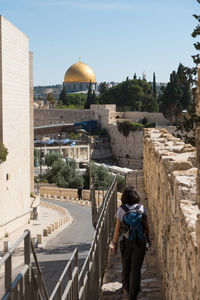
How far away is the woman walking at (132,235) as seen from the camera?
12.8 ft

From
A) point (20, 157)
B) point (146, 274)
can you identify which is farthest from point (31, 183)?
point (146, 274)

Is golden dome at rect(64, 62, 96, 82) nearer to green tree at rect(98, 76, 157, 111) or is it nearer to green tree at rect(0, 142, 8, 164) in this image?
green tree at rect(98, 76, 157, 111)

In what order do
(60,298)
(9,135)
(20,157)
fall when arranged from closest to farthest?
(60,298) → (9,135) → (20,157)

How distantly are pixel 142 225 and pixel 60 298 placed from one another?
3.80 ft

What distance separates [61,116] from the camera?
63.5m

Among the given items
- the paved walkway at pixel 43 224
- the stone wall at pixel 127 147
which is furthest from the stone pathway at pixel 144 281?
the stone wall at pixel 127 147

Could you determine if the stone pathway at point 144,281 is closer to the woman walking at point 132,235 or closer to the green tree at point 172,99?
the woman walking at point 132,235

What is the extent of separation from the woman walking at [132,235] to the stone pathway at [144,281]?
0.23 m

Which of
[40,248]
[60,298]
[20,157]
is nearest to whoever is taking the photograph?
[60,298]

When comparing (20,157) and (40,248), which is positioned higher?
(20,157)

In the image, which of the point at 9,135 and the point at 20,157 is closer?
the point at 9,135

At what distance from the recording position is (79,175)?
37594mm

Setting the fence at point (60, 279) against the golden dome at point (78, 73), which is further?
the golden dome at point (78, 73)

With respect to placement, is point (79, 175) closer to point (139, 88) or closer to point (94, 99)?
point (139, 88)
